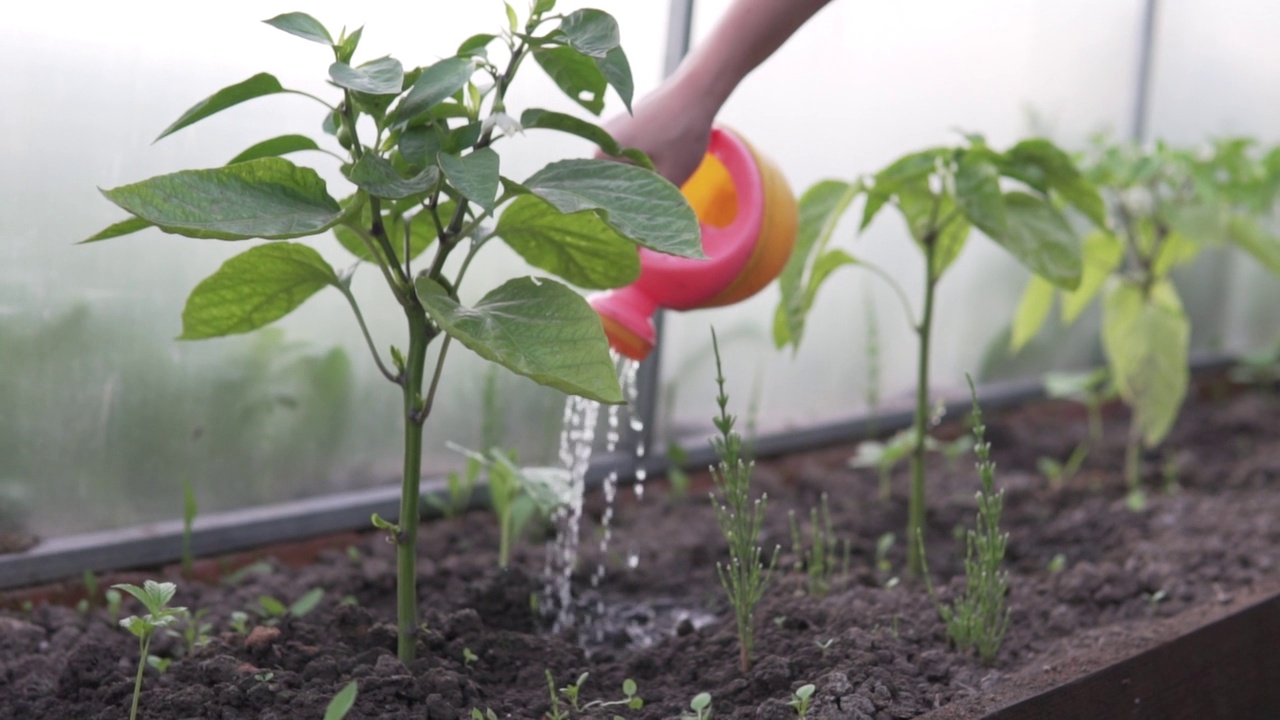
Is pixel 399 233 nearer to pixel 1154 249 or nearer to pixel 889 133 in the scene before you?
pixel 889 133

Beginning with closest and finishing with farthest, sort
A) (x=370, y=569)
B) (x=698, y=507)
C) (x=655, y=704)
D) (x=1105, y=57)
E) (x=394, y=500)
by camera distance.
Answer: (x=655, y=704)
(x=370, y=569)
(x=394, y=500)
(x=698, y=507)
(x=1105, y=57)

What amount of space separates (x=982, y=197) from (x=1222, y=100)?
2143mm

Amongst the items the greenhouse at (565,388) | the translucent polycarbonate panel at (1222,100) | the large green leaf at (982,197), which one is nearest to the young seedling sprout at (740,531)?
the greenhouse at (565,388)

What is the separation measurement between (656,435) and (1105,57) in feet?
5.09

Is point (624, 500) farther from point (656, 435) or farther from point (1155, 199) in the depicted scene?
point (1155, 199)

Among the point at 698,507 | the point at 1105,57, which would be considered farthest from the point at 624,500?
the point at 1105,57

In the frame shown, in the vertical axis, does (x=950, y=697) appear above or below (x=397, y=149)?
below

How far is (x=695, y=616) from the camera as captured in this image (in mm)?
1484

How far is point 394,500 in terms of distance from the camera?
171 cm

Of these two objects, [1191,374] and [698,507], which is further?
[1191,374]

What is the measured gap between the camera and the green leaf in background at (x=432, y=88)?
0.91 m

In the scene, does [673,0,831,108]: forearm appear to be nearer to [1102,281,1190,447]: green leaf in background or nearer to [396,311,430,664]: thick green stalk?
[396,311,430,664]: thick green stalk

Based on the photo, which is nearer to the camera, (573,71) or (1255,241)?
(573,71)

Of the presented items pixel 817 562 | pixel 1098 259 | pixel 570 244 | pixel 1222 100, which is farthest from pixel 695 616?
pixel 1222 100
